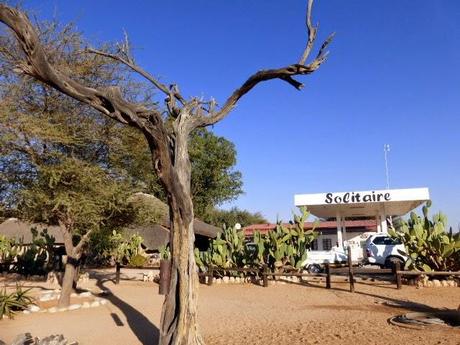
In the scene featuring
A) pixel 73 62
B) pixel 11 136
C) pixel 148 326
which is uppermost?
pixel 73 62

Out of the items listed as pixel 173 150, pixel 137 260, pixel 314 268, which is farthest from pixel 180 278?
pixel 137 260

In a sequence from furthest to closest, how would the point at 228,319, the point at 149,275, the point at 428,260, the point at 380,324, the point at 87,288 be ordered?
1. the point at 149,275
2. the point at 87,288
3. the point at 428,260
4. the point at 228,319
5. the point at 380,324

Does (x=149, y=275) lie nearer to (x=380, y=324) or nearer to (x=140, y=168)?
(x=140, y=168)

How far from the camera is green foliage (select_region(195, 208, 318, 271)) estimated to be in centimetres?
1825

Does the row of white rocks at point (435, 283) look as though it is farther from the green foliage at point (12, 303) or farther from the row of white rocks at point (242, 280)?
the green foliage at point (12, 303)

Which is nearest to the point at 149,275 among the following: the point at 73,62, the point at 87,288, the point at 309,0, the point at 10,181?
the point at 87,288

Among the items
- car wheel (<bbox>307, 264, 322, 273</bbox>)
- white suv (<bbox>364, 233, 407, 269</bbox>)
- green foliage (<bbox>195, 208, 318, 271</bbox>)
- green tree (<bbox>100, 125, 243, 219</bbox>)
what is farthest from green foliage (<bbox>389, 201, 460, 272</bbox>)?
green tree (<bbox>100, 125, 243, 219</bbox>)

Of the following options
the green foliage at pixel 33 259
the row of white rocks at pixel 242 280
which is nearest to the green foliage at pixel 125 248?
the green foliage at pixel 33 259

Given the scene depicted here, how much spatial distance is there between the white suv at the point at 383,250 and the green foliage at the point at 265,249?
15.2 ft

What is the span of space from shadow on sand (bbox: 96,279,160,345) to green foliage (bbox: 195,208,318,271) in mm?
5416

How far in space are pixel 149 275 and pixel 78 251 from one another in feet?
24.4

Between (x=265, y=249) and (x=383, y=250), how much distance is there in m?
6.60

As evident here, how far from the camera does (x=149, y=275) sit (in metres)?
20.9

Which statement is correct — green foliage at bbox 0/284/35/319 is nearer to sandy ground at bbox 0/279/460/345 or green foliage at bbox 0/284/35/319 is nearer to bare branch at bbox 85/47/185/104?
sandy ground at bbox 0/279/460/345
